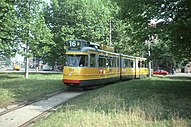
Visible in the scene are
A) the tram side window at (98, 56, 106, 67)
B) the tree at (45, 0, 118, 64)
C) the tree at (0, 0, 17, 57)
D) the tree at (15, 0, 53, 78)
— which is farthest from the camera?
the tree at (45, 0, 118, 64)

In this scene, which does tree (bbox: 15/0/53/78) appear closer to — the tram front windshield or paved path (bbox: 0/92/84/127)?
the tram front windshield

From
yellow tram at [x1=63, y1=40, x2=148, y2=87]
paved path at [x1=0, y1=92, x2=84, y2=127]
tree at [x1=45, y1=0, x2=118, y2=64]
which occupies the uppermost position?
tree at [x1=45, y1=0, x2=118, y2=64]

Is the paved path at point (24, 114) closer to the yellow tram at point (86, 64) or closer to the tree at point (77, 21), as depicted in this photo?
the yellow tram at point (86, 64)

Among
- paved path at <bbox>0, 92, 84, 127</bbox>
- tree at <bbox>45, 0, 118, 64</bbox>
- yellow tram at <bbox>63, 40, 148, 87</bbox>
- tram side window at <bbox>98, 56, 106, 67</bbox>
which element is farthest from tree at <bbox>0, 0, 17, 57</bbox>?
tree at <bbox>45, 0, 118, 64</bbox>

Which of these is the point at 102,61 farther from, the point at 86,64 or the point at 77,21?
the point at 77,21

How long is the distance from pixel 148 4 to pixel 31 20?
17.4 m

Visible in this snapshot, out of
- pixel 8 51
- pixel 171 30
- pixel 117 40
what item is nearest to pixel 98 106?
pixel 171 30

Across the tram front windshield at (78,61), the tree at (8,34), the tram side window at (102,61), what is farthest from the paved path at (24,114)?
the tree at (8,34)

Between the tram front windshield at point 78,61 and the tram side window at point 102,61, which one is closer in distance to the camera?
the tram front windshield at point 78,61

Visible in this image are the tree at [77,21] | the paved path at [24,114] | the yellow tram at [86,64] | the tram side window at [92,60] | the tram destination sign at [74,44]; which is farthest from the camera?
the tree at [77,21]

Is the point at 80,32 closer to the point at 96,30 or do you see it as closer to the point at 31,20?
the point at 96,30

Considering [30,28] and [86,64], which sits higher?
[30,28]

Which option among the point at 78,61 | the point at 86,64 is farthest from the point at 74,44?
the point at 86,64

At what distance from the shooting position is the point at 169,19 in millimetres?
13625
